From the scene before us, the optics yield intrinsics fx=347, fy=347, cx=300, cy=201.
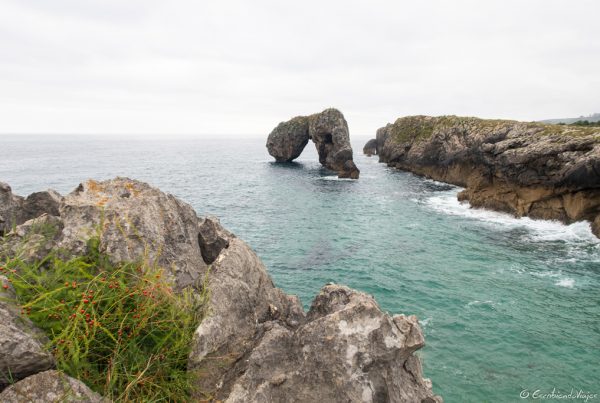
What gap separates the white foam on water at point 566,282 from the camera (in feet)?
86.8

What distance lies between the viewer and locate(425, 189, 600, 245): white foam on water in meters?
36.7

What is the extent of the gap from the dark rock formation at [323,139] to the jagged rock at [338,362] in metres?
76.1

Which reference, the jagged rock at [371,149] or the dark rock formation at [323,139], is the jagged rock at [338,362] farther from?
the jagged rock at [371,149]

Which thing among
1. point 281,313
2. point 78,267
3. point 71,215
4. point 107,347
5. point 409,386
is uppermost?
point 71,215

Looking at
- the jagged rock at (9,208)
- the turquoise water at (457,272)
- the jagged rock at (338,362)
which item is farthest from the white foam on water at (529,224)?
the jagged rock at (9,208)

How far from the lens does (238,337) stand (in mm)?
7234

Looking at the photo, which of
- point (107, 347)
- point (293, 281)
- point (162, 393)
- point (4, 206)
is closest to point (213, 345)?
point (162, 393)

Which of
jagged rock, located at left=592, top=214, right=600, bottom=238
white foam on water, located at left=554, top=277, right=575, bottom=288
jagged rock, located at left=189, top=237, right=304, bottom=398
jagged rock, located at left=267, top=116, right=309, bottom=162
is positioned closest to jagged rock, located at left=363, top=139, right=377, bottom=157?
jagged rock, located at left=267, top=116, right=309, bottom=162

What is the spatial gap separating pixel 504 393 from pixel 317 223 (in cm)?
3068

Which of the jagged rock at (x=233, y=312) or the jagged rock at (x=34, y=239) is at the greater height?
the jagged rock at (x=34, y=239)

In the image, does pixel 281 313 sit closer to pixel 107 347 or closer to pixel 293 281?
pixel 107 347

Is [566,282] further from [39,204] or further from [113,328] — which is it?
[39,204]

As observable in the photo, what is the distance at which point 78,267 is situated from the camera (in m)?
6.17

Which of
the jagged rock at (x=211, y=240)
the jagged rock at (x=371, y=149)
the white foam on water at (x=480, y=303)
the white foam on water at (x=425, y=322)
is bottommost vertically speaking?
the white foam on water at (x=425, y=322)
